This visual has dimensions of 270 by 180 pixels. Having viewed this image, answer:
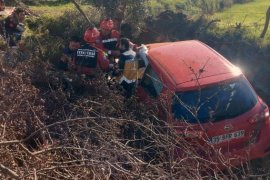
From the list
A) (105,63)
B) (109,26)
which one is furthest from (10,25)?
(105,63)

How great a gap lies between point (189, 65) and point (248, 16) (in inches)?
264

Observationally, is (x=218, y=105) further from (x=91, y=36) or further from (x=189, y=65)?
(x=91, y=36)

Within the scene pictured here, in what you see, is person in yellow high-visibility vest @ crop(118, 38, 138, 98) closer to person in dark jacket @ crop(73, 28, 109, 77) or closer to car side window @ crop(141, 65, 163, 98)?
car side window @ crop(141, 65, 163, 98)

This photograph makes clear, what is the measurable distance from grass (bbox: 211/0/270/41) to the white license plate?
455cm

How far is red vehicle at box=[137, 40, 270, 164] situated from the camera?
5.19 meters

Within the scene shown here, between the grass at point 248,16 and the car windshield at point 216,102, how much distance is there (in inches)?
166

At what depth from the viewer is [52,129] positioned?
5137 millimetres

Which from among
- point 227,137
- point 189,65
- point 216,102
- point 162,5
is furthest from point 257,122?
point 162,5

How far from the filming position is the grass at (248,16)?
995cm

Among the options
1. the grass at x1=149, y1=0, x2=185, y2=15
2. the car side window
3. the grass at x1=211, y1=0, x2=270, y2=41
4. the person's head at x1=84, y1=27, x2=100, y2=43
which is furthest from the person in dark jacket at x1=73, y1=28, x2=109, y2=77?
the grass at x1=149, y1=0, x2=185, y2=15

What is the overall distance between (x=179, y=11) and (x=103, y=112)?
20.7ft

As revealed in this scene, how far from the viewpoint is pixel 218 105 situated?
5328 millimetres

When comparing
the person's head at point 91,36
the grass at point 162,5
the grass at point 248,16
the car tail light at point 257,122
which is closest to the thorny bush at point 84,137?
the car tail light at point 257,122

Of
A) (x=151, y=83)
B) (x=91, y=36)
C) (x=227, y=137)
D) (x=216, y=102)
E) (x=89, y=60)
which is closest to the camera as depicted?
(x=227, y=137)
